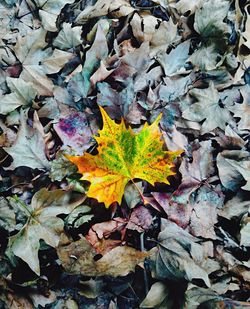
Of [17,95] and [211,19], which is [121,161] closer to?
[17,95]

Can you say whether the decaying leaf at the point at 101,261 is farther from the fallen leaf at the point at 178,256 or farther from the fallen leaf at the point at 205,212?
the fallen leaf at the point at 205,212

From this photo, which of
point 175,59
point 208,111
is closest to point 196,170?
point 208,111

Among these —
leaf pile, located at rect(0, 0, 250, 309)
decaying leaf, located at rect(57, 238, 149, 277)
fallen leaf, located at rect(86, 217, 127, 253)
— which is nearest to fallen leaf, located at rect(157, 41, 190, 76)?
leaf pile, located at rect(0, 0, 250, 309)

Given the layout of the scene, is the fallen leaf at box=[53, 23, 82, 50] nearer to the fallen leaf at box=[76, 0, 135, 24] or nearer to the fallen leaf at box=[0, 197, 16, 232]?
the fallen leaf at box=[76, 0, 135, 24]

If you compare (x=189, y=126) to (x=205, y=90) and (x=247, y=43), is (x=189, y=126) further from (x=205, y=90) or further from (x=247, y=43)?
(x=247, y=43)

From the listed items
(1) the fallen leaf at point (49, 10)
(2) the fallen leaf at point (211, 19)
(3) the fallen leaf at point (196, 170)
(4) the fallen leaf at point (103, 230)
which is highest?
(1) the fallen leaf at point (49, 10)

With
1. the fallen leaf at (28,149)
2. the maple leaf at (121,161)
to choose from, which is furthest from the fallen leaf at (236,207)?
the fallen leaf at (28,149)

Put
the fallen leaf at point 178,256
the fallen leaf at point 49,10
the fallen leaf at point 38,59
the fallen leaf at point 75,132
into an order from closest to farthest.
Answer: the fallen leaf at point 178,256, the fallen leaf at point 75,132, the fallen leaf at point 38,59, the fallen leaf at point 49,10

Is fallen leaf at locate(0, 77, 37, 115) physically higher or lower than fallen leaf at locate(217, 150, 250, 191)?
higher

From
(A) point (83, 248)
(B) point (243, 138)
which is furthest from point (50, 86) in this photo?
(B) point (243, 138)
